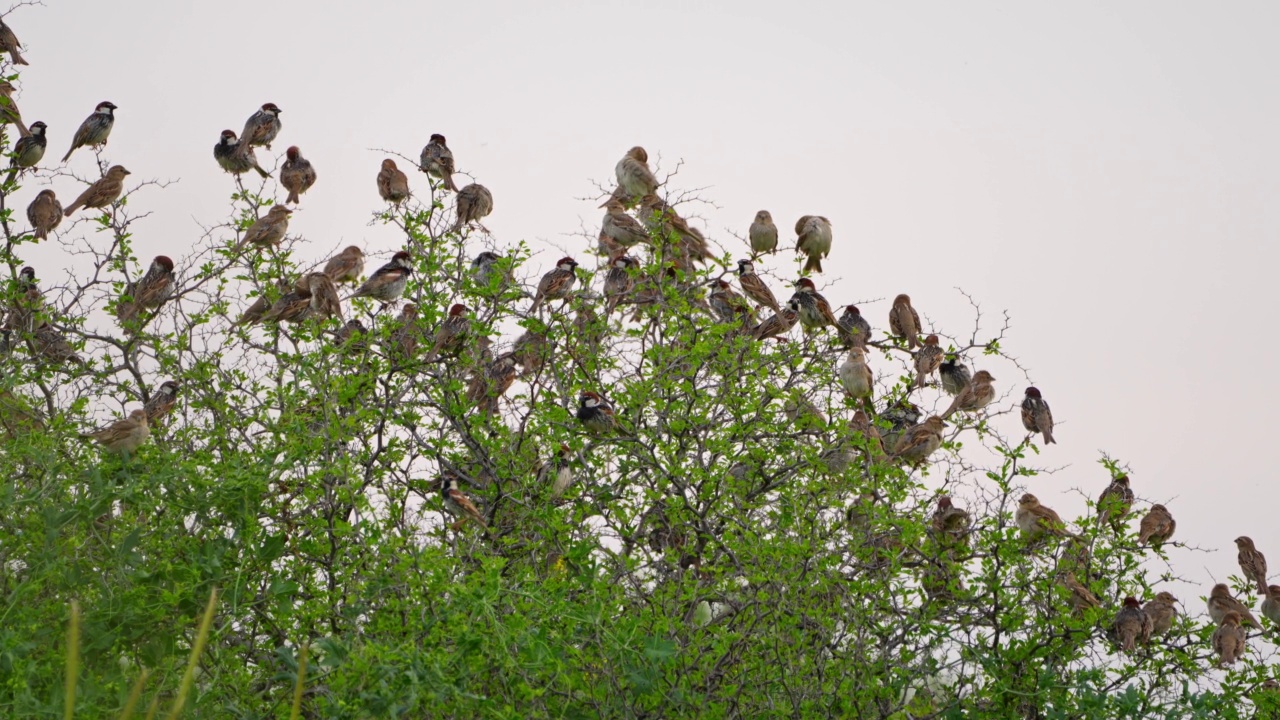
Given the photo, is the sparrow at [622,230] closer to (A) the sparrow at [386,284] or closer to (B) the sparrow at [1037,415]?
(A) the sparrow at [386,284]

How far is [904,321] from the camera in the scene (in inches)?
446

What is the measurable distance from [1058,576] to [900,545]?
0.99m

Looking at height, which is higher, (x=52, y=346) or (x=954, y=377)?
(x=954, y=377)

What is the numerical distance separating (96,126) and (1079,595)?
11.1m

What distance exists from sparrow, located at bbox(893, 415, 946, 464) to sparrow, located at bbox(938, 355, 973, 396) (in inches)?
87.3

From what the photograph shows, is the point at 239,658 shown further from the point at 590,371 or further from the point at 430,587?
the point at 590,371

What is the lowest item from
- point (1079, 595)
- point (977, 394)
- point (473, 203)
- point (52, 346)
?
point (1079, 595)

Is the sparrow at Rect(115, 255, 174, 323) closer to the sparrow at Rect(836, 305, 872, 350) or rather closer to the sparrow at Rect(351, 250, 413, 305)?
the sparrow at Rect(351, 250, 413, 305)

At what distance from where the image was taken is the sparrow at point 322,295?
984 cm

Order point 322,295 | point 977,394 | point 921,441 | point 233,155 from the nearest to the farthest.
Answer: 1. point 322,295
2. point 921,441
3. point 977,394
4. point 233,155

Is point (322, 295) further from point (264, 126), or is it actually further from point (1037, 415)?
point (1037, 415)

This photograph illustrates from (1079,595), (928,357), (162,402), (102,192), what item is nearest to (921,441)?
(928,357)

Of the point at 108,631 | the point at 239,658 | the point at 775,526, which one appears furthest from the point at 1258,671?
the point at 108,631

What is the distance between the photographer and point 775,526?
7328 mm
